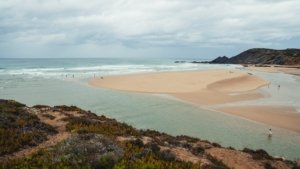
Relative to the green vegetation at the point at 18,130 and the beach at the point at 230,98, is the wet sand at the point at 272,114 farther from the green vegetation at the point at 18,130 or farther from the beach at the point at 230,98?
the green vegetation at the point at 18,130

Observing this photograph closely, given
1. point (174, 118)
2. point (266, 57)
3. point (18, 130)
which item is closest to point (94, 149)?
point (18, 130)

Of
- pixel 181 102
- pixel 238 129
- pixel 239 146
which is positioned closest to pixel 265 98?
pixel 181 102

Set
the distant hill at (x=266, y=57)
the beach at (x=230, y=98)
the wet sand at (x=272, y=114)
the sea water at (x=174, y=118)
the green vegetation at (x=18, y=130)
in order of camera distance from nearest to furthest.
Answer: the green vegetation at (x=18, y=130), the sea water at (x=174, y=118), the wet sand at (x=272, y=114), the beach at (x=230, y=98), the distant hill at (x=266, y=57)

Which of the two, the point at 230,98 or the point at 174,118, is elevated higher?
the point at 230,98

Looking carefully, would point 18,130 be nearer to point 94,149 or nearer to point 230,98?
point 94,149

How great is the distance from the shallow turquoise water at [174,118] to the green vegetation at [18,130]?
833 cm

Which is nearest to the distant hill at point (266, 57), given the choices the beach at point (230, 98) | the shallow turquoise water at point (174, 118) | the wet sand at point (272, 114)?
the beach at point (230, 98)

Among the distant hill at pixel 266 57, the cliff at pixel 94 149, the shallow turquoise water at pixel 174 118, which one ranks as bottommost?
the shallow turquoise water at pixel 174 118

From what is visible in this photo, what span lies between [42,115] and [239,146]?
424 inches

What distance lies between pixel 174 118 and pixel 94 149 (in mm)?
15048

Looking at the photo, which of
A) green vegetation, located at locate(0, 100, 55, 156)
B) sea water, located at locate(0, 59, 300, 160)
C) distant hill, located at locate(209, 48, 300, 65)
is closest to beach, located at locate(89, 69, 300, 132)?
sea water, located at locate(0, 59, 300, 160)

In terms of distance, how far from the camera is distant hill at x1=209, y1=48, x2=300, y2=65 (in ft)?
395

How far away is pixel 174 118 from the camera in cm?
2477

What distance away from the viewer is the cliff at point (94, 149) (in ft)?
31.1
